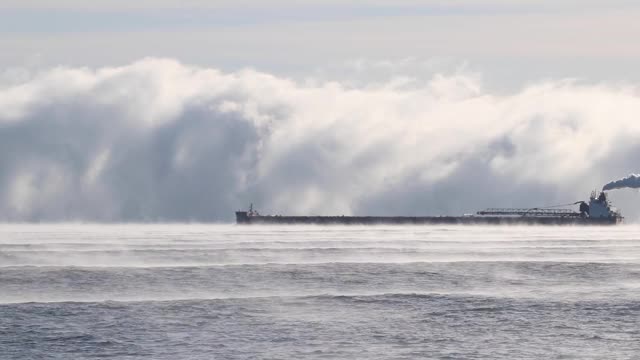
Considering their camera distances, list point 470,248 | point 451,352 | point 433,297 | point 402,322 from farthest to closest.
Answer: point 470,248
point 433,297
point 402,322
point 451,352

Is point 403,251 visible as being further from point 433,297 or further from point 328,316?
point 328,316

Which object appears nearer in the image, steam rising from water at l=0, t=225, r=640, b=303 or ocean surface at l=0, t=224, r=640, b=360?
ocean surface at l=0, t=224, r=640, b=360

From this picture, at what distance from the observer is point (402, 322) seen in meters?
67.5

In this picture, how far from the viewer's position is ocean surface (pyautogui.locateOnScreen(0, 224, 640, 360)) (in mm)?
57750

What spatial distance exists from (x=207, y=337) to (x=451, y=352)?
1252 centimetres

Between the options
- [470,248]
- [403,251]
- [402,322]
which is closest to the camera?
[402,322]

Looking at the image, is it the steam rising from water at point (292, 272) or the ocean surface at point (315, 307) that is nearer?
the ocean surface at point (315, 307)

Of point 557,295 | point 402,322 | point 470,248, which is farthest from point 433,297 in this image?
point 470,248

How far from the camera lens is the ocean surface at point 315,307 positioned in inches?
2274

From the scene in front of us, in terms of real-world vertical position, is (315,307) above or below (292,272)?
below

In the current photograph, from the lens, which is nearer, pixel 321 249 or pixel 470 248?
pixel 321 249

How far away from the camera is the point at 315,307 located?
7506 cm

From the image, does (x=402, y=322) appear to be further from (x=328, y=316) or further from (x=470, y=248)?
(x=470, y=248)

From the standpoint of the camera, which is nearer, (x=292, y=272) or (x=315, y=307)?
(x=315, y=307)
